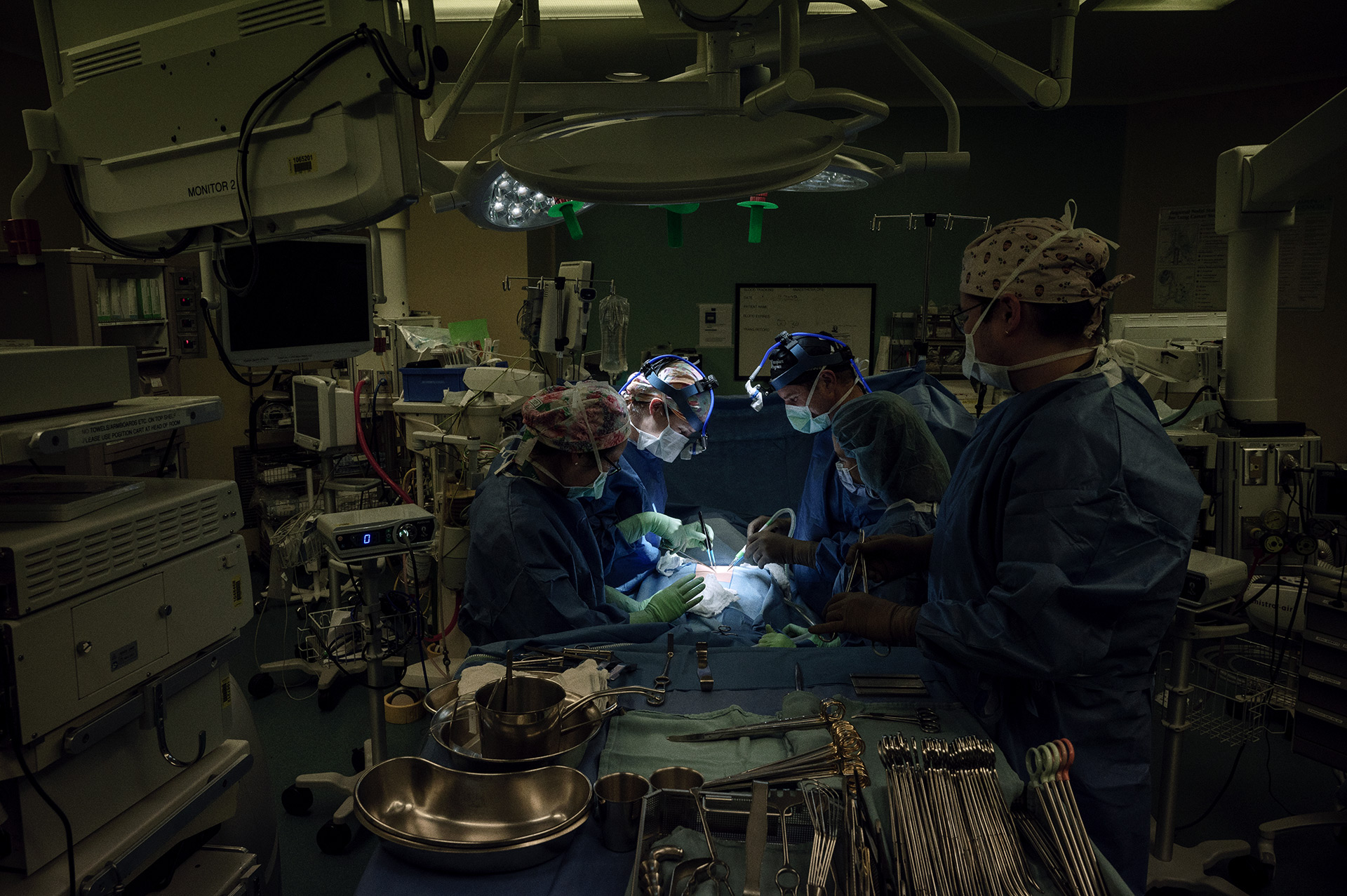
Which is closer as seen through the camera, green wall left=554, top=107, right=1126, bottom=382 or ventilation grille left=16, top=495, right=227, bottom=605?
ventilation grille left=16, top=495, right=227, bottom=605

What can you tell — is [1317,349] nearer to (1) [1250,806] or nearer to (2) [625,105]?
(1) [1250,806]

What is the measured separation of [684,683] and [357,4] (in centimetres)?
146

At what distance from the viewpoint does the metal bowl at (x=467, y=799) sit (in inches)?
→ 53.1

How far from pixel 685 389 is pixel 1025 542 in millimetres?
2126

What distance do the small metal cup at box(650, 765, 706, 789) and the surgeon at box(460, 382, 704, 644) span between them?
852 mm

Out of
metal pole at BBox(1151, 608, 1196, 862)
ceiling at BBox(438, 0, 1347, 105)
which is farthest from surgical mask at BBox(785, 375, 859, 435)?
ceiling at BBox(438, 0, 1347, 105)

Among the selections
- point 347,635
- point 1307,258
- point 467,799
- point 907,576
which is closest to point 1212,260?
point 1307,258

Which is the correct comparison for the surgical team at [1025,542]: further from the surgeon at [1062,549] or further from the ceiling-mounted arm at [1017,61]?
the ceiling-mounted arm at [1017,61]

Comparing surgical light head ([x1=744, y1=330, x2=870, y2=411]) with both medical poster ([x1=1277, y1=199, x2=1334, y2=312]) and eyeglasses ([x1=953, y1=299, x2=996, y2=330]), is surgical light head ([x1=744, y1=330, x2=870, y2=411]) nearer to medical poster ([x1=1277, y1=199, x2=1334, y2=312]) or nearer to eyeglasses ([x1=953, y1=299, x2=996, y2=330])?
eyeglasses ([x1=953, y1=299, x2=996, y2=330])

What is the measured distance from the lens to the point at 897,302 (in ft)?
20.6

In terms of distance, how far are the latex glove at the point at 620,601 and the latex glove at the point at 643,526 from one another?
0.42 meters

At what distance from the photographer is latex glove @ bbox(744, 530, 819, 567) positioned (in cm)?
329

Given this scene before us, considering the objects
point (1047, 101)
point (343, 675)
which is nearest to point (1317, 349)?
point (1047, 101)

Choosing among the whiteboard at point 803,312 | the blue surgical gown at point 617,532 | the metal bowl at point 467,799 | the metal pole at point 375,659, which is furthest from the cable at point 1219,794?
the whiteboard at point 803,312
